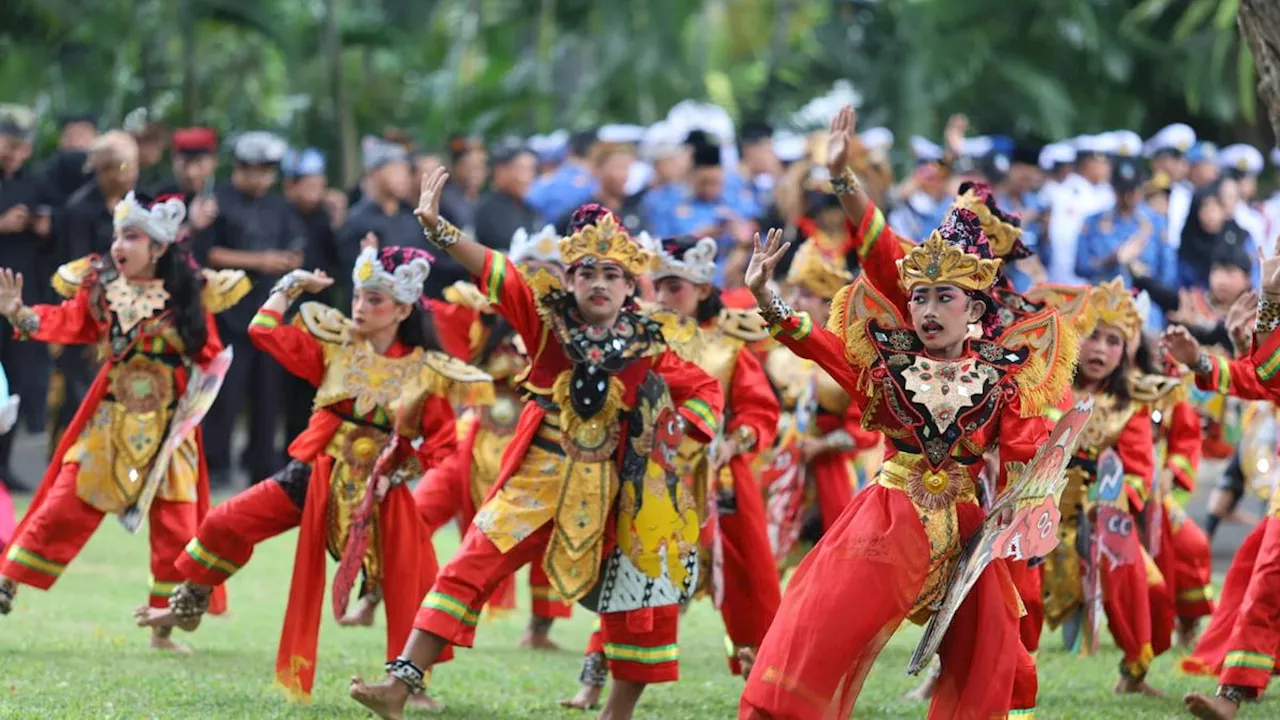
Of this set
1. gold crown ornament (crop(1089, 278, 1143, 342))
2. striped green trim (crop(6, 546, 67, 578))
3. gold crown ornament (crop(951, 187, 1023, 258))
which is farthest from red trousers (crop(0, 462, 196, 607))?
gold crown ornament (crop(1089, 278, 1143, 342))

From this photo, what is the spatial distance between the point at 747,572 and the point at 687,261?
4.25 ft

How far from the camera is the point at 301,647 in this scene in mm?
8117

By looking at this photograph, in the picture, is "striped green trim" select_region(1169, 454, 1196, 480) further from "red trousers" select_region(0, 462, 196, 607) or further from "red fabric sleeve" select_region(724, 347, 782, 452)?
"red trousers" select_region(0, 462, 196, 607)

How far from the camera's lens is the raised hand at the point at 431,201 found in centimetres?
711

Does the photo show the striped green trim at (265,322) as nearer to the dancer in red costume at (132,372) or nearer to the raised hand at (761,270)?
the dancer in red costume at (132,372)

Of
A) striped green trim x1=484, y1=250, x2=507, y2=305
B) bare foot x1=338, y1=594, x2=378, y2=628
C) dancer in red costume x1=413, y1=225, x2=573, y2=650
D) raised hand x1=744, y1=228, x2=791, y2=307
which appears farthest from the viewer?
dancer in red costume x1=413, y1=225, x2=573, y2=650

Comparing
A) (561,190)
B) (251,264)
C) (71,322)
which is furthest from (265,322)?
(561,190)

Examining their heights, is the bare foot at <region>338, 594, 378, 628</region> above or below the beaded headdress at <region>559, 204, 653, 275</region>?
below

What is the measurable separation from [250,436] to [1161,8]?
456 inches

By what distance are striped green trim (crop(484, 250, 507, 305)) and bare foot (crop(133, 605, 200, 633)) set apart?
212 centimetres

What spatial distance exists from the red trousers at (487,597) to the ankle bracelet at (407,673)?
13 centimetres

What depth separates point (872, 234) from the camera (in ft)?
26.2

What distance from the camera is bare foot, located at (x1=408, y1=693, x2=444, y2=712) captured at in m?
8.15

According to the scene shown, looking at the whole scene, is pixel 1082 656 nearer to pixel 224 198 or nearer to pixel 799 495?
pixel 799 495
